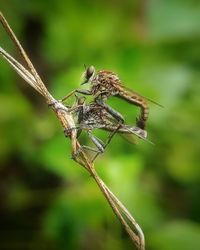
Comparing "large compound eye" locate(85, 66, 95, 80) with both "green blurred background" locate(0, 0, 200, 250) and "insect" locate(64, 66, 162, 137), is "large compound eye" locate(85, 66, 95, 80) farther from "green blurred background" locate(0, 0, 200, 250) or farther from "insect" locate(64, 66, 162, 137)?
"green blurred background" locate(0, 0, 200, 250)

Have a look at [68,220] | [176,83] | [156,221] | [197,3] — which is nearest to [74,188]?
[68,220]

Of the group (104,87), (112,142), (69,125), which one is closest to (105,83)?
(104,87)

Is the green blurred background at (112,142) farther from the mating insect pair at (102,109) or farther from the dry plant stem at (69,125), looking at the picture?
the dry plant stem at (69,125)

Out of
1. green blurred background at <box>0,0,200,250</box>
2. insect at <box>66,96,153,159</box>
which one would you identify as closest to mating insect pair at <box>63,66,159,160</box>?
insect at <box>66,96,153,159</box>

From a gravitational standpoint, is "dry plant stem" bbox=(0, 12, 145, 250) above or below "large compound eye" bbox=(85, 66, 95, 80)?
below

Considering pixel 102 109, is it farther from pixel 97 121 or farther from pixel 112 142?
pixel 112 142

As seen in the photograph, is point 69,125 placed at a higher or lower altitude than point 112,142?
lower
